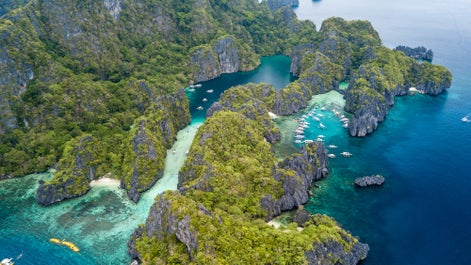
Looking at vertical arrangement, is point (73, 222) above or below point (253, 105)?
below

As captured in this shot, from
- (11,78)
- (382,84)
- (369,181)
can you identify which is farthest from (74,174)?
(382,84)

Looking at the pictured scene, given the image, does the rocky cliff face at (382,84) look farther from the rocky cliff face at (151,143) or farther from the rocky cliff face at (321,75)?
the rocky cliff face at (151,143)

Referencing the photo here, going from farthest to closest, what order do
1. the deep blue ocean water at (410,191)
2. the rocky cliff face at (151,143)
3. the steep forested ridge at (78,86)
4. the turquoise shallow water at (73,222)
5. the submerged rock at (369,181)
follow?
1. the steep forested ridge at (78,86)
2. the rocky cliff face at (151,143)
3. the submerged rock at (369,181)
4. the turquoise shallow water at (73,222)
5. the deep blue ocean water at (410,191)

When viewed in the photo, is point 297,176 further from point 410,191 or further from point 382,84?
point 382,84

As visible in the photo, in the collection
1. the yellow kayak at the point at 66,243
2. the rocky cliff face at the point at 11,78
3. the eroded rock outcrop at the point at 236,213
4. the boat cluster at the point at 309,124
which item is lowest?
the yellow kayak at the point at 66,243

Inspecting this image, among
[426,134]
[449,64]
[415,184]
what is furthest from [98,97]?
[449,64]

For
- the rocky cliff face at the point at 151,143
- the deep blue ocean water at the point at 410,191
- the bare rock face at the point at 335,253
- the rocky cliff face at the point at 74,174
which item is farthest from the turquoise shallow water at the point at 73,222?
the deep blue ocean water at the point at 410,191

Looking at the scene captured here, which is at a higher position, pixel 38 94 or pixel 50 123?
pixel 38 94

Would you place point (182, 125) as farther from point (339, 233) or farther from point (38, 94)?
point (339, 233)
